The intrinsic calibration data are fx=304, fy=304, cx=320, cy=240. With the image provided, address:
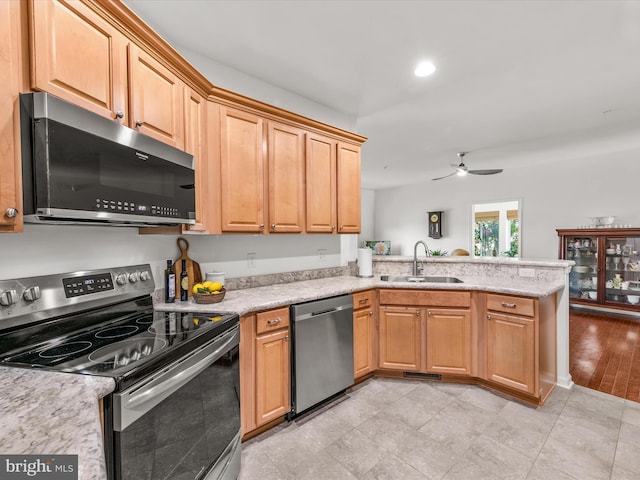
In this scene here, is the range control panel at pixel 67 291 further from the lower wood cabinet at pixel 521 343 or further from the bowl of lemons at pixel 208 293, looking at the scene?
the lower wood cabinet at pixel 521 343

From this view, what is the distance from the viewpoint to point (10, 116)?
1033 millimetres

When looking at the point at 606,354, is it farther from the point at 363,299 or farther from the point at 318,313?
the point at 318,313

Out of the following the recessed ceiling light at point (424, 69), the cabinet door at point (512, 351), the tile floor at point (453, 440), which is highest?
the recessed ceiling light at point (424, 69)

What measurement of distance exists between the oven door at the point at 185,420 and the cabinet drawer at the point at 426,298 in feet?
4.85

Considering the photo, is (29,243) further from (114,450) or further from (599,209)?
(599,209)

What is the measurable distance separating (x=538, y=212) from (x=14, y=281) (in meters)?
7.27

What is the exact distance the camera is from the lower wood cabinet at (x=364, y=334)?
8.48ft

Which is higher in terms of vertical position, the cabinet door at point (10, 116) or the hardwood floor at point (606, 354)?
the cabinet door at point (10, 116)

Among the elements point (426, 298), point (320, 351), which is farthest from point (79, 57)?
point (426, 298)

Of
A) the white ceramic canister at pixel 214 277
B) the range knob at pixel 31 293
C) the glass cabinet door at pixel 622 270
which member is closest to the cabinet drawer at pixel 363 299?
the white ceramic canister at pixel 214 277

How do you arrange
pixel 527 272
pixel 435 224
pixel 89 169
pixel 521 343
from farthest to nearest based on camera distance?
pixel 435 224 → pixel 527 272 → pixel 521 343 → pixel 89 169

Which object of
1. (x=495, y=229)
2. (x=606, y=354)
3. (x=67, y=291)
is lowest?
(x=606, y=354)

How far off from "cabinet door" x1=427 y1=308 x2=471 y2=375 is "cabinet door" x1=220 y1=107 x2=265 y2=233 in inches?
67.3

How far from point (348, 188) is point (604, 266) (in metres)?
4.97
